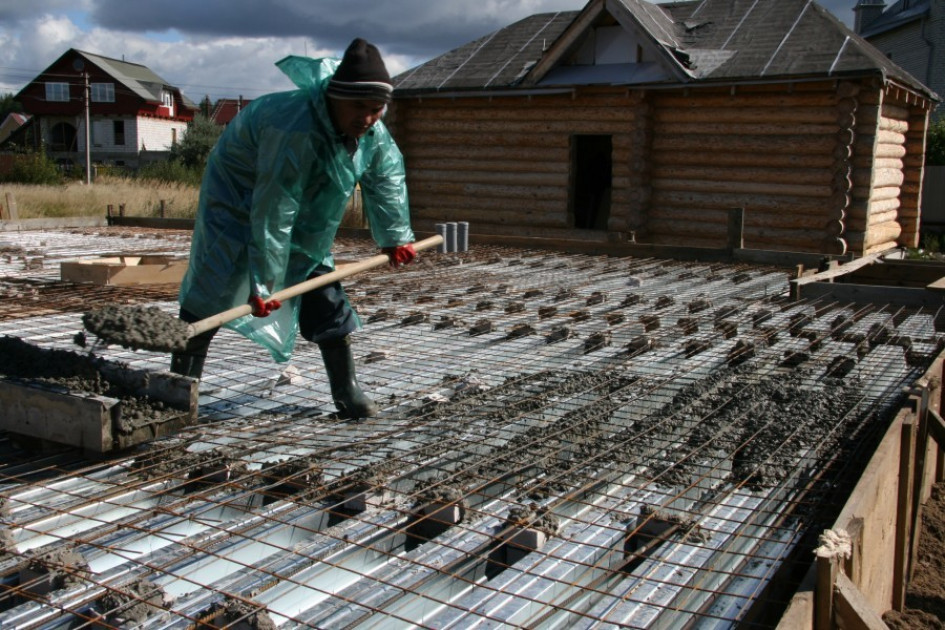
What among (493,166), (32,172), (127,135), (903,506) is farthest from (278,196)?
(127,135)

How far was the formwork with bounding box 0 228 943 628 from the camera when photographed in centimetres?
216

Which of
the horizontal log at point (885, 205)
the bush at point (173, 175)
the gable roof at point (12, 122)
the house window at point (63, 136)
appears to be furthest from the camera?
the gable roof at point (12, 122)

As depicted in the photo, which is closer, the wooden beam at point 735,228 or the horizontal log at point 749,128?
the wooden beam at point 735,228

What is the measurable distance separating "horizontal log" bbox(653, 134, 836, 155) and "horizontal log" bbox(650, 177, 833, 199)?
0.46m

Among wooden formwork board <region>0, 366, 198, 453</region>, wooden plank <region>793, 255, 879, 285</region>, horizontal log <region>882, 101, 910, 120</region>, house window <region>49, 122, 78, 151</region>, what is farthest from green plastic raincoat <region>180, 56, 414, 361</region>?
house window <region>49, 122, 78, 151</region>

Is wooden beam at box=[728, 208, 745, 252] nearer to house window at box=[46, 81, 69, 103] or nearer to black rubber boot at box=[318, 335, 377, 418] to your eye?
black rubber boot at box=[318, 335, 377, 418]

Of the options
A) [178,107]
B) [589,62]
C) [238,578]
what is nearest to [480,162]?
[589,62]

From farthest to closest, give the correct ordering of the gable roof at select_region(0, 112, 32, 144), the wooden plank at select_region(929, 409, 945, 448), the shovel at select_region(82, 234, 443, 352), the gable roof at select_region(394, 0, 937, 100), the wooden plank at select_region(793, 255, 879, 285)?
the gable roof at select_region(0, 112, 32, 144)
the gable roof at select_region(394, 0, 937, 100)
the wooden plank at select_region(793, 255, 879, 285)
the wooden plank at select_region(929, 409, 945, 448)
the shovel at select_region(82, 234, 443, 352)

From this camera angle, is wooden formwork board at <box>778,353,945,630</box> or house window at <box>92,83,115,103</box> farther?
Answer: house window at <box>92,83,115,103</box>

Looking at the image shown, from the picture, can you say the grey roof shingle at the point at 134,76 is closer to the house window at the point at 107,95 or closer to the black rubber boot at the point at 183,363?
the house window at the point at 107,95

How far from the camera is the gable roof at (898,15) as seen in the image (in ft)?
87.3

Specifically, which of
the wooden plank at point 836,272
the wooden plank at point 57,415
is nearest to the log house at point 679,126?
the wooden plank at point 836,272

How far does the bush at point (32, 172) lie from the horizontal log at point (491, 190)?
15116mm

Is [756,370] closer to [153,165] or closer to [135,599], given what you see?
[135,599]
